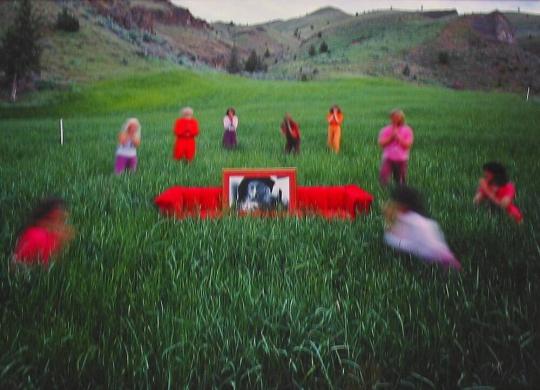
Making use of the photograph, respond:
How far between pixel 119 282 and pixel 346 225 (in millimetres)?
1656

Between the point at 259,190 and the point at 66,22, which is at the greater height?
the point at 66,22

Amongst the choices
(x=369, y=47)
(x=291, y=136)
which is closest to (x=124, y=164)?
(x=291, y=136)

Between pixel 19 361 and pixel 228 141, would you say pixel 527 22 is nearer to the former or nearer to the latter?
pixel 228 141

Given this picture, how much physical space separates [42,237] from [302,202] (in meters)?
2.03

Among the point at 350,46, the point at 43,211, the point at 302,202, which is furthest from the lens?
the point at 350,46

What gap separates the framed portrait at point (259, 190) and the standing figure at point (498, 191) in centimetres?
155

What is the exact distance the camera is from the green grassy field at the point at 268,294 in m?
1.70

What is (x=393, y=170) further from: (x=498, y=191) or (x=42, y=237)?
(x=42, y=237)

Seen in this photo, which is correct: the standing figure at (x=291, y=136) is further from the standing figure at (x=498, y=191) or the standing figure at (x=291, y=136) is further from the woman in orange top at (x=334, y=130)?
the standing figure at (x=498, y=191)

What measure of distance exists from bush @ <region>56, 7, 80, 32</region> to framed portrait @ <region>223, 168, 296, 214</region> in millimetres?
20520

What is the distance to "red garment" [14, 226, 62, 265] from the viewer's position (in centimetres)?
238

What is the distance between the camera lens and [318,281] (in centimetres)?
241

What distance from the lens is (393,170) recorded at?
4.93 meters

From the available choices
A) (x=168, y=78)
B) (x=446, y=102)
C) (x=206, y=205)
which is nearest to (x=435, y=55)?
(x=446, y=102)
